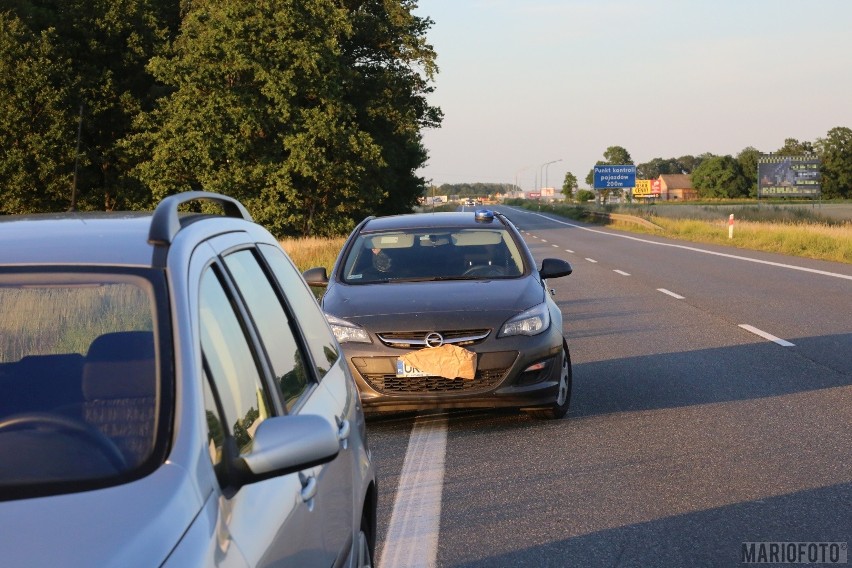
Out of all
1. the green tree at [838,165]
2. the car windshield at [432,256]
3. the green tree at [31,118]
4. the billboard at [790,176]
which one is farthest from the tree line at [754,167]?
the car windshield at [432,256]

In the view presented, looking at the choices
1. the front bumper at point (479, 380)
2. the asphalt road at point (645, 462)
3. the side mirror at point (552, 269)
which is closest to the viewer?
the asphalt road at point (645, 462)

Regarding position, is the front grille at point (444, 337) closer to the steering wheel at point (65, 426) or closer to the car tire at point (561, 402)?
the car tire at point (561, 402)

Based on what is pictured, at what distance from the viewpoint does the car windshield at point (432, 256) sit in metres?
9.44

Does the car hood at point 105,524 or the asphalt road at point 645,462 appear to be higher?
the car hood at point 105,524

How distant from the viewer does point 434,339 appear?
26.4 feet

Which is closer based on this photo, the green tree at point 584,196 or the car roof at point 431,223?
the car roof at point 431,223

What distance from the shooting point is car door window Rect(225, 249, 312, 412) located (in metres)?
3.36

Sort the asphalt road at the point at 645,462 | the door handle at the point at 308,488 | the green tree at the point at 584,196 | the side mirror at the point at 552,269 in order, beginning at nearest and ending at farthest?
1. the door handle at the point at 308,488
2. the asphalt road at the point at 645,462
3. the side mirror at the point at 552,269
4. the green tree at the point at 584,196

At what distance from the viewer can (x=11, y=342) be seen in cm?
302

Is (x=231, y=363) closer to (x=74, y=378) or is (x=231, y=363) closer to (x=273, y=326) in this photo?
(x=74, y=378)

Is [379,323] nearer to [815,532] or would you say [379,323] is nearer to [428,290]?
[428,290]

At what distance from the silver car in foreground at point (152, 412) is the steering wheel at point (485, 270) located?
591 cm

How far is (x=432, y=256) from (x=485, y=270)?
496 millimetres

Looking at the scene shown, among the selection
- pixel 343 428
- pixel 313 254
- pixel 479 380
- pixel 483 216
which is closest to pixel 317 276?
pixel 483 216
